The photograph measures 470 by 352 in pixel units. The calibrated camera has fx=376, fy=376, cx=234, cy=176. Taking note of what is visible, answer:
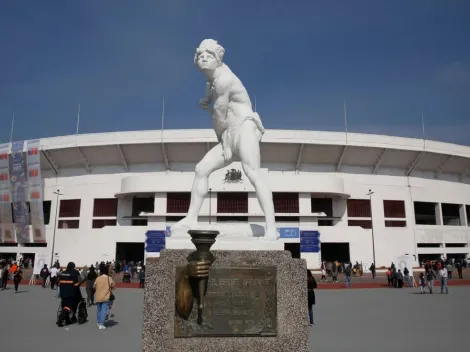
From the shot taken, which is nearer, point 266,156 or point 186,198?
point 186,198

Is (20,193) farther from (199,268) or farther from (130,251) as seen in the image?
(199,268)

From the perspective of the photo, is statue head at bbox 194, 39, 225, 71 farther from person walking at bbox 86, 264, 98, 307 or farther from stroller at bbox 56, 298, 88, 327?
person walking at bbox 86, 264, 98, 307

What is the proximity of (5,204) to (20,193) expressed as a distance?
3.53m

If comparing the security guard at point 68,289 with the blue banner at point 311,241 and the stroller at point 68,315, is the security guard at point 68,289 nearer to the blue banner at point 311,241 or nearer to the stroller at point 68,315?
the stroller at point 68,315

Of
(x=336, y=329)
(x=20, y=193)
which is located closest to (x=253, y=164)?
(x=336, y=329)

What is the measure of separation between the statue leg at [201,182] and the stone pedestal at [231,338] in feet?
2.75

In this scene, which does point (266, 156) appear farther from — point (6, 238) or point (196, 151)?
point (6, 238)

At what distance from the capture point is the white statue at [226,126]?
5.37 meters

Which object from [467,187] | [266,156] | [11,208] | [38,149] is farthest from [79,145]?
[467,187]

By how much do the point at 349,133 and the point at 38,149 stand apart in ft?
101

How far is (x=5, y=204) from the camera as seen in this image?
3956 cm

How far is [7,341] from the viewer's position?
725 cm

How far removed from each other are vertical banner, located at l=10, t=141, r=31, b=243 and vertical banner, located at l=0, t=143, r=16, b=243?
132 centimetres

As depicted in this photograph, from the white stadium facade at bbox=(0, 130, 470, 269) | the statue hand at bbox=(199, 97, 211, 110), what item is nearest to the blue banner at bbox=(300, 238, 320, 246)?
the white stadium facade at bbox=(0, 130, 470, 269)
